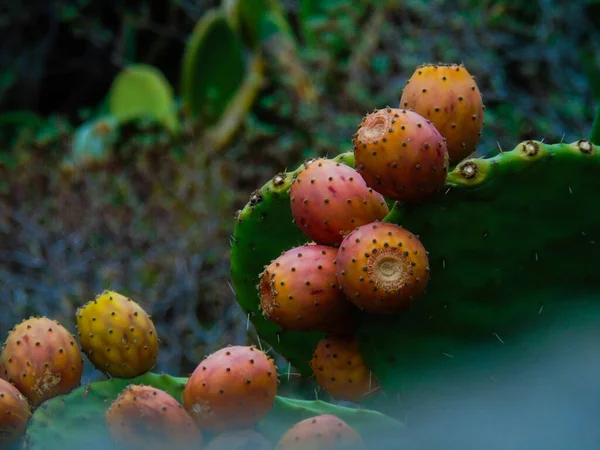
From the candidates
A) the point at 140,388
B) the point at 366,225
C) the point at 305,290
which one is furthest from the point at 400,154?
the point at 140,388

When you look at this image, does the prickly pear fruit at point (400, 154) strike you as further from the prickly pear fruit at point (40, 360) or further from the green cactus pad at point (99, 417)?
the prickly pear fruit at point (40, 360)

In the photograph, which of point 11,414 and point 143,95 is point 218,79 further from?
point 11,414

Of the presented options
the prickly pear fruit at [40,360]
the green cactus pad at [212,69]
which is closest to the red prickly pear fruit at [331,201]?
the prickly pear fruit at [40,360]

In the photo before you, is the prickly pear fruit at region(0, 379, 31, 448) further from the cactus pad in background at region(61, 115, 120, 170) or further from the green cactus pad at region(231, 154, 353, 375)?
the cactus pad in background at region(61, 115, 120, 170)

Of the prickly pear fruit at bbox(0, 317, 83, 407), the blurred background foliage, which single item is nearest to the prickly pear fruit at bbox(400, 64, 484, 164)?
the prickly pear fruit at bbox(0, 317, 83, 407)

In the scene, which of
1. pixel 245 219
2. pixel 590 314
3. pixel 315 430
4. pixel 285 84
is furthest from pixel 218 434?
pixel 285 84

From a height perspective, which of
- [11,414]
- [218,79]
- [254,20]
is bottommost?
[218,79]

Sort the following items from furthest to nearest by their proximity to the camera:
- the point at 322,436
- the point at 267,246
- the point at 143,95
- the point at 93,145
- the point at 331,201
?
the point at 143,95
the point at 93,145
the point at 267,246
the point at 331,201
the point at 322,436
